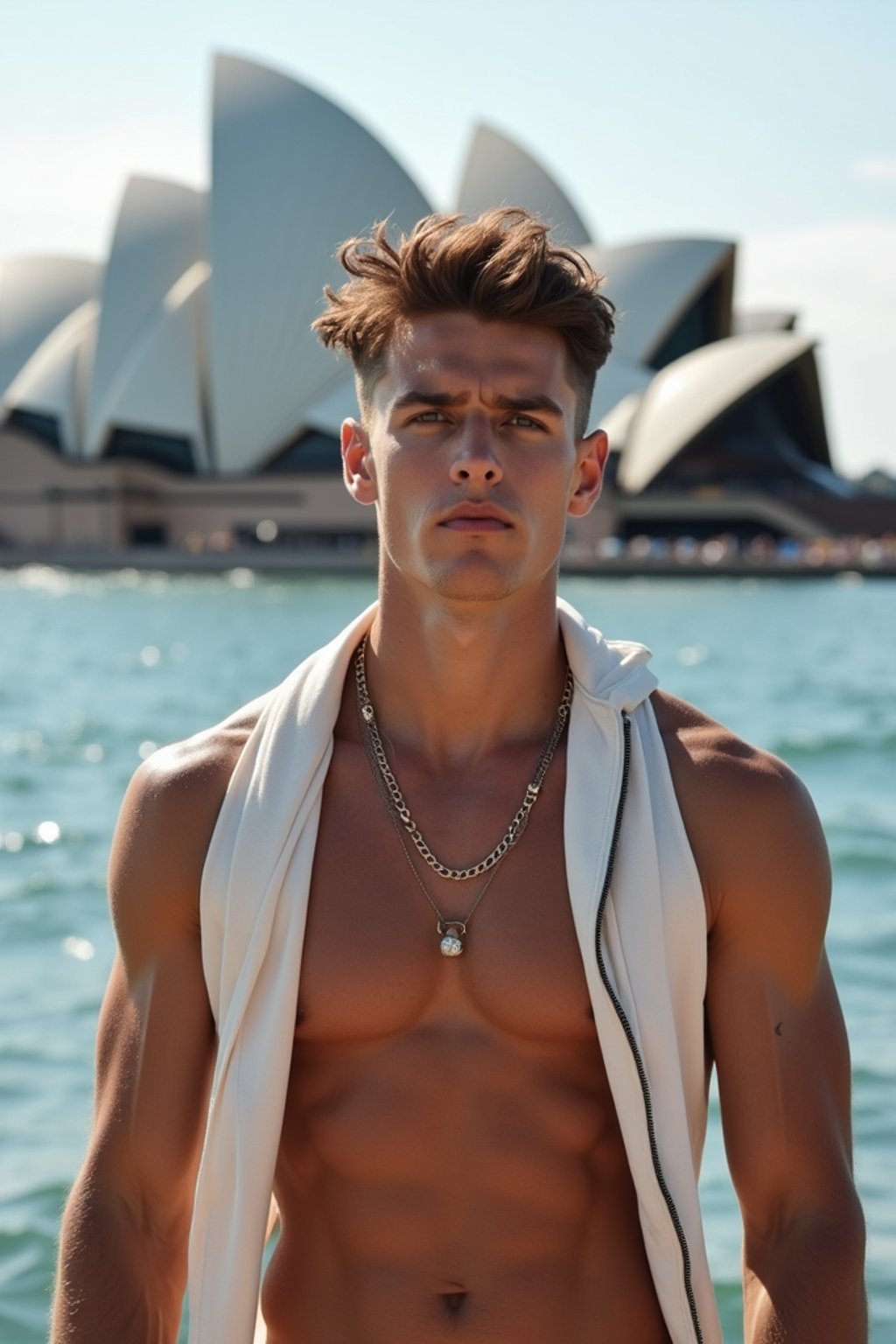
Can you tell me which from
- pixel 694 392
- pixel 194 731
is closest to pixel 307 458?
pixel 694 392

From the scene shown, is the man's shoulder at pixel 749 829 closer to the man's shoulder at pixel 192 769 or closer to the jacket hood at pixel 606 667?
the jacket hood at pixel 606 667

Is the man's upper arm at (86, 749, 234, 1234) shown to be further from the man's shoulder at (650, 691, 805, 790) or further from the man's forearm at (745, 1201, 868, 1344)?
the man's forearm at (745, 1201, 868, 1344)

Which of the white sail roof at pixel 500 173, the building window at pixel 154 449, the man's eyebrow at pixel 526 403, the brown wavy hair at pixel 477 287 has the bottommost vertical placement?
the building window at pixel 154 449

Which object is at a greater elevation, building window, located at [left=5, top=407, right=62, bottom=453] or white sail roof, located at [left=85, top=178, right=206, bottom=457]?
white sail roof, located at [left=85, top=178, right=206, bottom=457]

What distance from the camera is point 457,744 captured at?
1807 mm

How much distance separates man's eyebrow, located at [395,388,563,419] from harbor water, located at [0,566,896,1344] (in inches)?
90.9

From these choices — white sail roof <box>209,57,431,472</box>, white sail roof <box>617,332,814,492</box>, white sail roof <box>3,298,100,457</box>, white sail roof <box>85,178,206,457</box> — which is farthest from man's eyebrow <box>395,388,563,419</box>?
white sail roof <box>3,298,100,457</box>

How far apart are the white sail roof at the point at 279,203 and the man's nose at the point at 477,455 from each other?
34856 mm

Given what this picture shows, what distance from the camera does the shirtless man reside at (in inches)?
62.6

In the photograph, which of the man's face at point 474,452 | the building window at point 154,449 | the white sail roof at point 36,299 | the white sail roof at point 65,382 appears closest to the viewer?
the man's face at point 474,452

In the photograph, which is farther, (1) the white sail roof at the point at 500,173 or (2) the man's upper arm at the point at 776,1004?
(1) the white sail roof at the point at 500,173

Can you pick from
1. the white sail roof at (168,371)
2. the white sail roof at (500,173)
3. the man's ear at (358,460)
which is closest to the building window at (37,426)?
the white sail roof at (168,371)

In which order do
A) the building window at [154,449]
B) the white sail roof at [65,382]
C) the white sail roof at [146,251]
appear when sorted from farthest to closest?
the building window at [154,449] → the white sail roof at [65,382] → the white sail roof at [146,251]

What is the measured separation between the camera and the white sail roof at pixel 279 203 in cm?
3697
